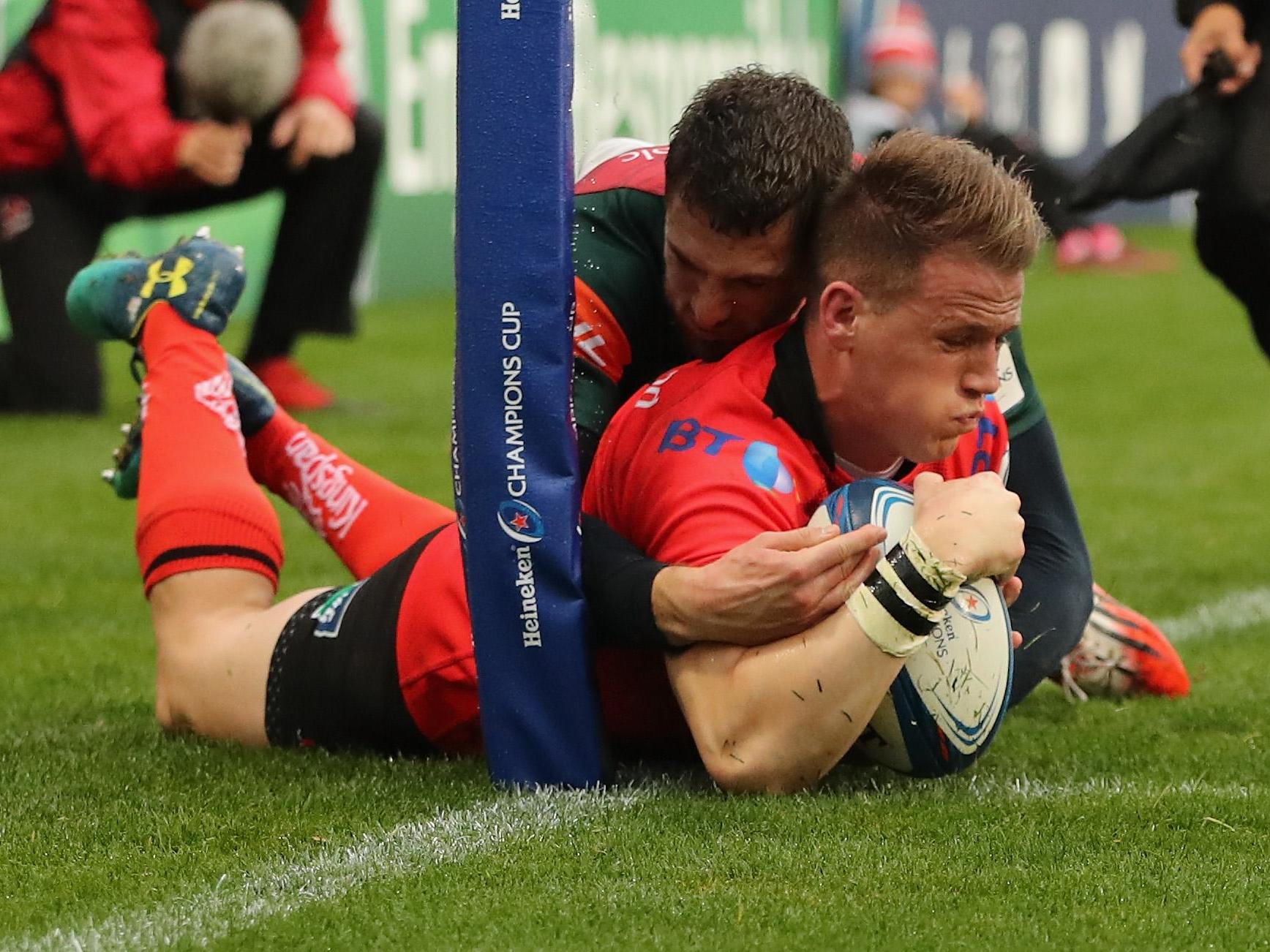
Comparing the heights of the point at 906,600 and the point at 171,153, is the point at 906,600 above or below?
above

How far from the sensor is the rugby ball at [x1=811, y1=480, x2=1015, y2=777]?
3.17 metres

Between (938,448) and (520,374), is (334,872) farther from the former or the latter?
(938,448)

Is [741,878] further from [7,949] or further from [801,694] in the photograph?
[7,949]

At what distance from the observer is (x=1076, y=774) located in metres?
3.53

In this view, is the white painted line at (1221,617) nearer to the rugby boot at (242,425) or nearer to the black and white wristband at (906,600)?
the black and white wristband at (906,600)

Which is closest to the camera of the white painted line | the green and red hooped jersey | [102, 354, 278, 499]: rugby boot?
the green and red hooped jersey

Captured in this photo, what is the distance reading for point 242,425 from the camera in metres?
4.39

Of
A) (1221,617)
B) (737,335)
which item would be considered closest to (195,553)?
(737,335)

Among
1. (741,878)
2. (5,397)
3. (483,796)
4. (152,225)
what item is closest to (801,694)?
(741,878)

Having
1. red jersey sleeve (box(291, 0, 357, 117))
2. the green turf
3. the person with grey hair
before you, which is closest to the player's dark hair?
the green turf

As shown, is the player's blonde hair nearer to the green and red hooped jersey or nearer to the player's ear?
the player's ear

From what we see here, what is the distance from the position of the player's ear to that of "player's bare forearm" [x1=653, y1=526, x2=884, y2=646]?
0.34m

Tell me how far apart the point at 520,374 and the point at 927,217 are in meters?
0.68

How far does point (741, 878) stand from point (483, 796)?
0.64 m
